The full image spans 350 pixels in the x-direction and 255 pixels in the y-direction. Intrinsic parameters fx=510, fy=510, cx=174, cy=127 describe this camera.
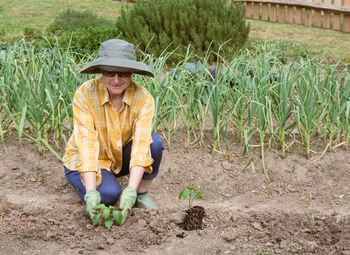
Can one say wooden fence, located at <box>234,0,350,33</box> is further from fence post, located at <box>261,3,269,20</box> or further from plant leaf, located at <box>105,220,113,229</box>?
plant leaf, located at <box>105,220,113,229</box>

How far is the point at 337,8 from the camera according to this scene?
8.48m

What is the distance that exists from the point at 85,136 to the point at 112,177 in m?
0.33

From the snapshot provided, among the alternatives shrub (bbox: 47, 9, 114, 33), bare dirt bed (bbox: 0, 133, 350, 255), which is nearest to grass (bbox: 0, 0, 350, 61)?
shrub (bbox: 47, 9, 114, 33)

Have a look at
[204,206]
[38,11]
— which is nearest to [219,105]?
[204,206]

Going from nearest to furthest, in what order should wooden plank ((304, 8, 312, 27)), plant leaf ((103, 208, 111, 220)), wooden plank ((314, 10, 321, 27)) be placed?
plant leaf ((103, 208, 111, 220))
wooden plank ((314, 10, 321, 27))
wooden plank ((304, 8, 312, 27))

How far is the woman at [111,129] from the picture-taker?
99.8 inches

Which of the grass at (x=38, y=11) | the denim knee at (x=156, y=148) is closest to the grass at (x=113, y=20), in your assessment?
the grass at (x=38, y=11)

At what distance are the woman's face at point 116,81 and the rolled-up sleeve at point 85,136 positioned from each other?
171mm

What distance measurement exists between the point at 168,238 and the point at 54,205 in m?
0.78

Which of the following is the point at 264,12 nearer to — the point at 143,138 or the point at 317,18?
the point at 317,18

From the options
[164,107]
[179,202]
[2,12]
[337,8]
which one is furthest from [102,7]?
[179,202]

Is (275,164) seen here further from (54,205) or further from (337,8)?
(337,8)

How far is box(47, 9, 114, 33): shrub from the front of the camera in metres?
6.73

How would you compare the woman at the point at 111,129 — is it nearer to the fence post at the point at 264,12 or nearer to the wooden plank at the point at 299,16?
the wooden plank at the point at 299,16
